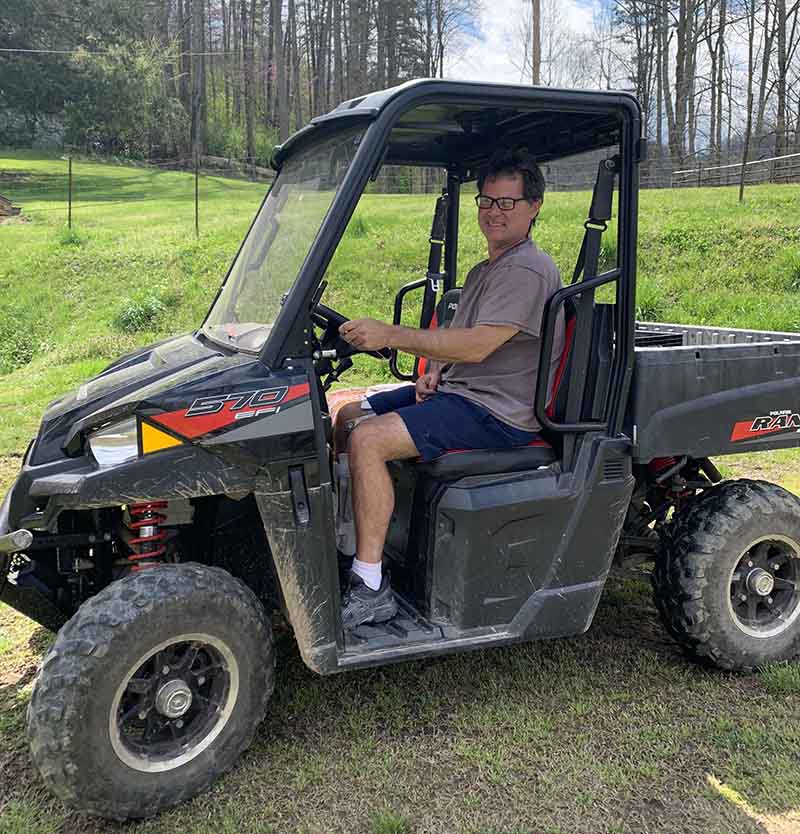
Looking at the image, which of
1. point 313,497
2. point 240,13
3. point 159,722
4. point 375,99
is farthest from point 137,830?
point 240,13

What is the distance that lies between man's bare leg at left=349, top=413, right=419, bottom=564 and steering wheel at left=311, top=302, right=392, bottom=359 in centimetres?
29

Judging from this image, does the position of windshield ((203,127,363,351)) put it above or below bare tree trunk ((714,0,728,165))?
below

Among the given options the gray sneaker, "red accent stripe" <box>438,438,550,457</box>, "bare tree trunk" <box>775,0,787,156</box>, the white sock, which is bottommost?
the gray sneaker

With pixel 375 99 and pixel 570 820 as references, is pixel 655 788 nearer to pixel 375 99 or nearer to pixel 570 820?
pixel 570 820

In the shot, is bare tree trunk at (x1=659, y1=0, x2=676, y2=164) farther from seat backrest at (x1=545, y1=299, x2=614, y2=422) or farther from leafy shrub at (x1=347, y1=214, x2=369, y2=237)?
leafy shrub at (x1=347, y1=214, x2=369, y2=237)

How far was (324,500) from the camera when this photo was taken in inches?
114

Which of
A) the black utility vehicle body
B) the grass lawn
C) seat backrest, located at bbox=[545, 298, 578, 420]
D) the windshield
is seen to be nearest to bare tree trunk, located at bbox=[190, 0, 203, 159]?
the grass lawn

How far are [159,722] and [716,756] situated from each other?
195 centimetres

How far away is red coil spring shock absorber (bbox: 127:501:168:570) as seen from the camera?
293cm

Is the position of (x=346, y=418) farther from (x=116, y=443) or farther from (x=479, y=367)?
(x=116, y=443)

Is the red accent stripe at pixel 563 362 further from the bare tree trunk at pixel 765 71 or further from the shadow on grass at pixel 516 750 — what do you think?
the bare tree trunk at pixel 765 71

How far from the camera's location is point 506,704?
342 cm

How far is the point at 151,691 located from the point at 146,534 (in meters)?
0.52

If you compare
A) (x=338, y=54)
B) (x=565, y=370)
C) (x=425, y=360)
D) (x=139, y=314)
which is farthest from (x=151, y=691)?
(x=338, y=54)
